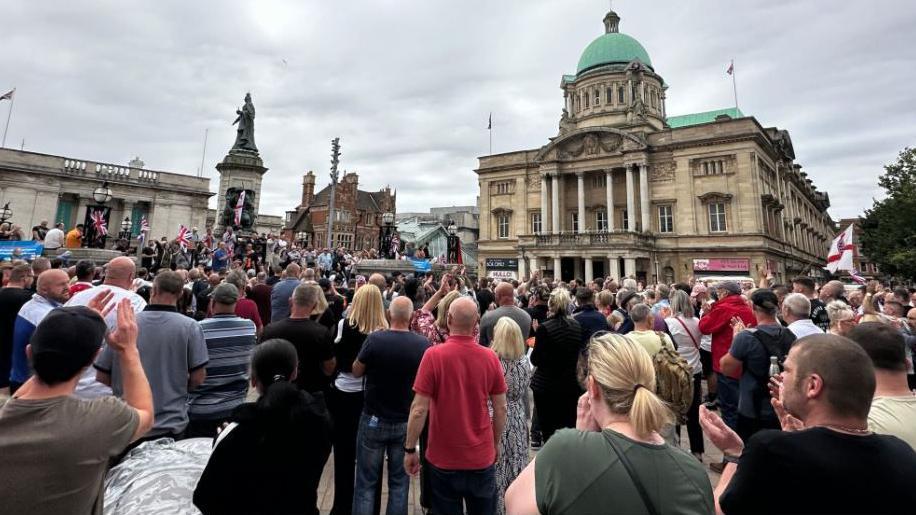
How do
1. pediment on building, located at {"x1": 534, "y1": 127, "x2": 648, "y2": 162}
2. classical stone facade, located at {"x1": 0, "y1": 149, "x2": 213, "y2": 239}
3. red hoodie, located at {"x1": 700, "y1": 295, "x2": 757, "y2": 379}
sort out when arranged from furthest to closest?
pediment on building, located at {"x1": 534, "y1": 127, "x2": 648, "y2": 162} < classical stone facade, located at {"x1": 0, "y1": 149, "x2": 213, "y2": 239} < red hoodie, located at {"x1": 700, "y1": 295, "x2": 757, "y2": 379}

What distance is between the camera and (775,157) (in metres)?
39.0

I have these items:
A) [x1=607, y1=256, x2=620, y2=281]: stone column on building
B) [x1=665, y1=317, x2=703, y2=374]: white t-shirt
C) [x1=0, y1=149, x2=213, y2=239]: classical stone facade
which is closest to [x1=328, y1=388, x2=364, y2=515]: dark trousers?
[x1=665, y1=317, x2=703, y2=374]: white t-shirt

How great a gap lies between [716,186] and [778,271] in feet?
30.2

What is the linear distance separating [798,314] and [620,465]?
4885 millimetres

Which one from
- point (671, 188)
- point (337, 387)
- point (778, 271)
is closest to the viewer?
point (337, 387)

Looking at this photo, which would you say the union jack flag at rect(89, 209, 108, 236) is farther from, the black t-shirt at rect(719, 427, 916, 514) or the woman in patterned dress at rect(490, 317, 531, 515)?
the black t-shirt at rect(719, 427, 916, 514)

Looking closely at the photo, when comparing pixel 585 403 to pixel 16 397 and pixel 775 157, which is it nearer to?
pixel 16 397

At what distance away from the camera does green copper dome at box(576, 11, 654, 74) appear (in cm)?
4903

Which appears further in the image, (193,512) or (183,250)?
(183,250)

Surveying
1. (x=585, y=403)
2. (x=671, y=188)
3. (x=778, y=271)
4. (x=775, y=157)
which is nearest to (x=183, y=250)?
(x=585, y=403)

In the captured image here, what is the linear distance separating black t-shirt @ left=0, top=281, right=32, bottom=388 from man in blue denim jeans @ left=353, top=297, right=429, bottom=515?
175 inches

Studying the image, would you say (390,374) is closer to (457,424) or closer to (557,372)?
(457,424)

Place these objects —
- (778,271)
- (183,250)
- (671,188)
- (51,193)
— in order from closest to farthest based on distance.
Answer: (183,250)
(51,193)
(778,271)
(671,188)

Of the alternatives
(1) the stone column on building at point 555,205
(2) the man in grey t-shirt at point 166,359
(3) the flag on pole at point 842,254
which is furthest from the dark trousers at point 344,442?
(1) the stone column on building at point 555,205
